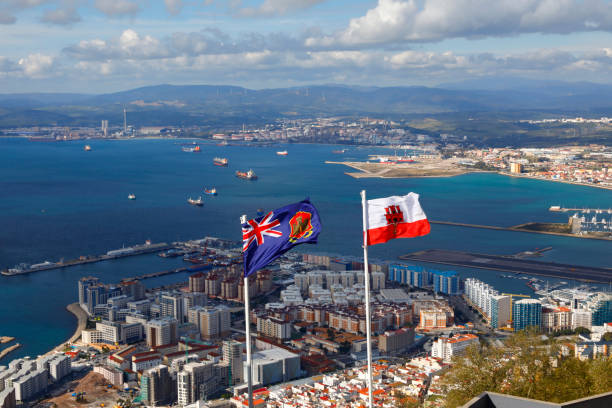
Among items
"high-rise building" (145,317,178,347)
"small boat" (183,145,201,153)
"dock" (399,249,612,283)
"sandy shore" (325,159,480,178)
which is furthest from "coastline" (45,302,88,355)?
"small boat" (183,145,201,153)

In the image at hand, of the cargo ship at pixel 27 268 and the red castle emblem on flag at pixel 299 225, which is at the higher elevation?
the red castle emblem on flag at pixel 299 225

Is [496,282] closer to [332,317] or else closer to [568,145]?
[332,317]

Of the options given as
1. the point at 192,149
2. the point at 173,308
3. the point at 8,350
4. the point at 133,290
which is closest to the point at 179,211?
the point at 133,290

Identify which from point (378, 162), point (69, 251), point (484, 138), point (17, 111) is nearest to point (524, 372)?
point (69, 251)

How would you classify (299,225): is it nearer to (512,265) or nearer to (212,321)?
(212,321)

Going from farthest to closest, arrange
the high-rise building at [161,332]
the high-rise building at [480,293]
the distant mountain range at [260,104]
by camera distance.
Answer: the distant mountain range at [260,104]
the high-rise building at [480,293]
the high-rise building at [161,332]

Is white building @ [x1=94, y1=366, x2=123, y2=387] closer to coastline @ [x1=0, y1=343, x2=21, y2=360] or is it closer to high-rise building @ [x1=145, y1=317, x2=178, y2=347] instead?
high-rise building @ [x1=145, y1=317, x2=178, y2=347]

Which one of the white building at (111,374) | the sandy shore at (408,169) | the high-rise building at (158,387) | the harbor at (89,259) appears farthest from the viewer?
the sandy shore at (408,169)

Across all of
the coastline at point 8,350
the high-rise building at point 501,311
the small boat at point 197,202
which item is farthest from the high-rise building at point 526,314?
the small boat at point 197,202

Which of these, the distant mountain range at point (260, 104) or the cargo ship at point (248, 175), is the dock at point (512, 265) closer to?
the cargo ship at point (248, 175)
